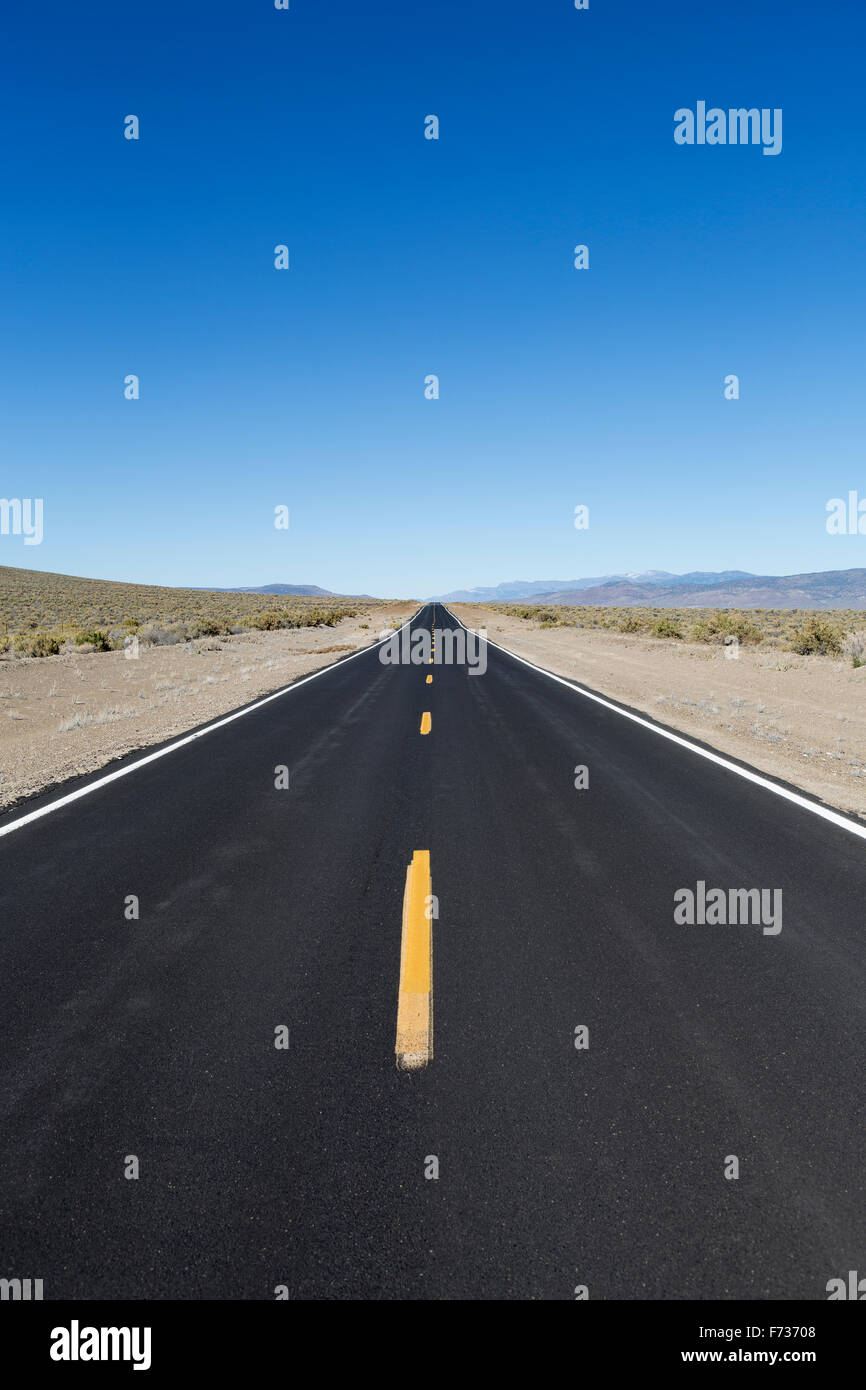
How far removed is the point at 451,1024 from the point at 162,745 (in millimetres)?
8206

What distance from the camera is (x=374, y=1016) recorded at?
346cm

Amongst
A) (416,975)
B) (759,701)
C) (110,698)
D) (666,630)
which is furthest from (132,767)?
(666,630)

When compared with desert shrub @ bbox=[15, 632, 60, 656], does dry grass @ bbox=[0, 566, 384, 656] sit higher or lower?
higher

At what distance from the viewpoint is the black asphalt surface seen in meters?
2.25

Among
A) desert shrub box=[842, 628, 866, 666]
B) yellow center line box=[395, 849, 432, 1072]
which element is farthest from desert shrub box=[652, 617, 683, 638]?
yellow center line box=[395, 849, 432, 1072]

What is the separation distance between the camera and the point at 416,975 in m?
3.82

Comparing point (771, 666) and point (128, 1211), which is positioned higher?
point (771, 666)

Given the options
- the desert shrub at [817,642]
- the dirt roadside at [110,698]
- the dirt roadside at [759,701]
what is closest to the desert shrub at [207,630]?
the dirt roadside at [110,698]

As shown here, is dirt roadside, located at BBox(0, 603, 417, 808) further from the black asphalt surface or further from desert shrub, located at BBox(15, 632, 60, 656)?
the black asphalt surface

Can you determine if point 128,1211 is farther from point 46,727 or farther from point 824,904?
point 46,727

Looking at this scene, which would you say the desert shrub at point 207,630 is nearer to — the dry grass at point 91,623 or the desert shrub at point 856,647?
the dry grass at point 91,623

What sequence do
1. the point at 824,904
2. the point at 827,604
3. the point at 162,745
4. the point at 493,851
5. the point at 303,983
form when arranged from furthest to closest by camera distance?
the point at 827,604 < the point at 162,745 < the point at 493,851 < the point at 824,904 < the point at 303,983

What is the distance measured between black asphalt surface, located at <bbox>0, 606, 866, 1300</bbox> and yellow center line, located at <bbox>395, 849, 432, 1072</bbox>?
0.07 m
